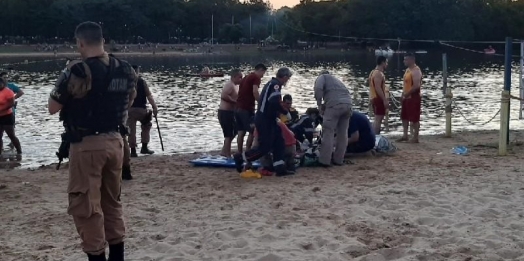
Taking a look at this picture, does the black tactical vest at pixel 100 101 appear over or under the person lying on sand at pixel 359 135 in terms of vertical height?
over

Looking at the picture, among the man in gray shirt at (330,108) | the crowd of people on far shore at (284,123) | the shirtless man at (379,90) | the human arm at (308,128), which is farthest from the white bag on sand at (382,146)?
the shirtless man at (379,90)

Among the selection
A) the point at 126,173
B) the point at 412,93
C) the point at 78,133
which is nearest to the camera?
the point at 78,133

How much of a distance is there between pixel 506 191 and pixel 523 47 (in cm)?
887

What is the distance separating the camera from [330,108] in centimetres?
1078

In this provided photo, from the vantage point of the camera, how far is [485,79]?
4559 centimetres

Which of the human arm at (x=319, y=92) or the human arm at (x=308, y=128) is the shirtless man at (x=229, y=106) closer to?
the human arm at (x=308, y=128)

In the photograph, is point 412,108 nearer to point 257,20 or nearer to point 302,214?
point 302,214

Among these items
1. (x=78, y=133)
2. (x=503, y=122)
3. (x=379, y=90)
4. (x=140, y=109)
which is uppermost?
(x=78, y=133)

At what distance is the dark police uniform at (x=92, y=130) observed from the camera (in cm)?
524

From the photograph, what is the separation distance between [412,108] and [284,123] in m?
3.75

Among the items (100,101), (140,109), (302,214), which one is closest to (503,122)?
(302,214)

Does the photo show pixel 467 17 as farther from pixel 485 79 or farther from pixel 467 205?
pixel 467 205

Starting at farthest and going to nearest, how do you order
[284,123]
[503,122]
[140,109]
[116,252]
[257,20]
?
1. [257,20]
2. [140,109]
3. [503,122]
4. [284,123]
5. [116,252]

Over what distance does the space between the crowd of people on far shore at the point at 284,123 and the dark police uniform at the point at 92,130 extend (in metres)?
4.70
